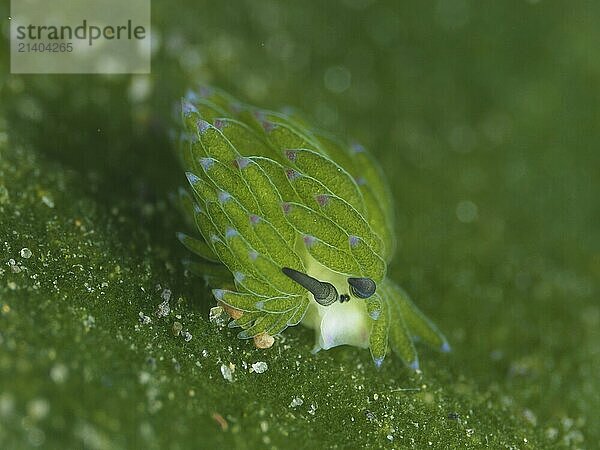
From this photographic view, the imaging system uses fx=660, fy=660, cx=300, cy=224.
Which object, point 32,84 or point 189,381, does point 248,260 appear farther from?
point 32,84

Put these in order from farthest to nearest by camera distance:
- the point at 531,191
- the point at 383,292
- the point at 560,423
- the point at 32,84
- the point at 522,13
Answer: the point at 522,13 < the point at 531,191 < the point at 32,84 < the point at 560,423 < the point at 383,292

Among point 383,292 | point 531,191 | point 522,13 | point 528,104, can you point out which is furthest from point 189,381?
point 522,13

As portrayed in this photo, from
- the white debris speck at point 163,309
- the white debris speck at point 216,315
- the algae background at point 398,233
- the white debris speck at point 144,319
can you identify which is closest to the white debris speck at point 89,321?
the algae background at point 398,233

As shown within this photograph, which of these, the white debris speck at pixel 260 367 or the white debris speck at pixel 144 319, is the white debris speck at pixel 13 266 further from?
the white debris speck at pixel 260 367

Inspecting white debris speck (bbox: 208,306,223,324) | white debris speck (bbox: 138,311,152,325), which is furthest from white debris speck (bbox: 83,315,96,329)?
white debris speck (bbox: 208,306,223,324)

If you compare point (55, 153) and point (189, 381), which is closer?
point (189, 381)

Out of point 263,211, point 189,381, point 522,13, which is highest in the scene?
point 522,13

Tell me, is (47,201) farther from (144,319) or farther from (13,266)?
(144,319)
